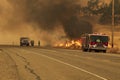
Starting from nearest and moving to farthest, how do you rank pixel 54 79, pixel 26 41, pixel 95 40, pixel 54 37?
1. pixel 54 79
2. pixel 95 40
3. pixel 26 41
4. pixel 54 37

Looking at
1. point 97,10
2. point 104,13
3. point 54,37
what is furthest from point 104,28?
point 54,37

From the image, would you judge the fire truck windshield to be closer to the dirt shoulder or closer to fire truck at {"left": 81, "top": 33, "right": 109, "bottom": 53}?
fire truck at {"left": 81, "top": 33, "right": 109, "bottom": 53}

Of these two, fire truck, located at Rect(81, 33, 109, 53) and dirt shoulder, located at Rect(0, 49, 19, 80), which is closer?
dirt shoulder, located at Rect(0, 49, 19, 80)

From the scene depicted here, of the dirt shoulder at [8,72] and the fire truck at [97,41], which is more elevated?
the fire truck at [97,41]

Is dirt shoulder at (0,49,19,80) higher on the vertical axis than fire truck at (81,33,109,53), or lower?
lower

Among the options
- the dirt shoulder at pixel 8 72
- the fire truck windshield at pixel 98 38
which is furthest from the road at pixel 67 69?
the fire truck windshield at pixel 98 38

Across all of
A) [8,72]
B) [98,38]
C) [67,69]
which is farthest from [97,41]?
[8,72]

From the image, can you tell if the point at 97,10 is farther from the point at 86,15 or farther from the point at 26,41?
the point at 26,41

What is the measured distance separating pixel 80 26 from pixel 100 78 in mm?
70816

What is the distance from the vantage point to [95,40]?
48.7 meters

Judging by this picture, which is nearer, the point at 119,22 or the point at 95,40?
the point at 95,40

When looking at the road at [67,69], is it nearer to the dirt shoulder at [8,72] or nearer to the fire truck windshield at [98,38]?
the dirt shoulder at [8,72]

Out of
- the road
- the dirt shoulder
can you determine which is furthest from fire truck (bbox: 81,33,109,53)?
the dirt shoulder

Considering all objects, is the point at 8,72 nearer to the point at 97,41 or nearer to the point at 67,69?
the point at 67,69
